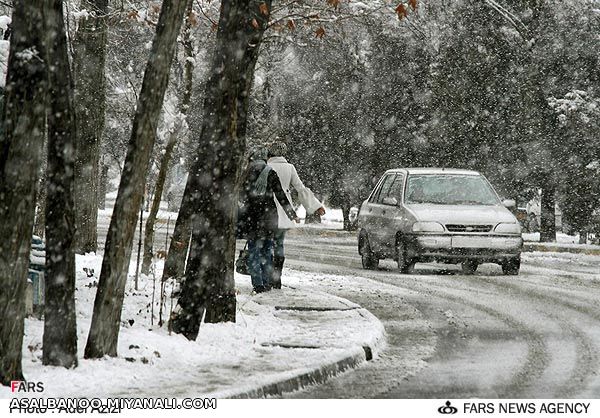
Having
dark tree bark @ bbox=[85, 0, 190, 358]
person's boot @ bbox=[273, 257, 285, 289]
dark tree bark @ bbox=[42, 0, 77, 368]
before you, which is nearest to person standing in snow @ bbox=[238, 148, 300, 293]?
person's boot @ bbox=[273, 257, 285, 289]

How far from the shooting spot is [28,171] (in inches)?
271

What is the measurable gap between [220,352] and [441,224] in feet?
29.8

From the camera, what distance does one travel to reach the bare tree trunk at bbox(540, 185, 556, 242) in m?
34.0

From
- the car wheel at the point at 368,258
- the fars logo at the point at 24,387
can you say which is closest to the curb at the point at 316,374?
the fars logo at the point at 24,387

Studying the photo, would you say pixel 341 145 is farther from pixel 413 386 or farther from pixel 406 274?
pixel 413 386

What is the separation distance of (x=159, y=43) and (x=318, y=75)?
29486 millimetres

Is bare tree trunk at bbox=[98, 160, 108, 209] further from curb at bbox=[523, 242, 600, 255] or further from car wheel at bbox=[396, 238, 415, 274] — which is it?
car wheel at bbox=[396, 238, 415, 274]

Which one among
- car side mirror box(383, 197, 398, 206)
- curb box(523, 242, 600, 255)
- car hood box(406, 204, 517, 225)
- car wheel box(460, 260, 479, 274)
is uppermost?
car side mirror box(383, 197, 398, 206)

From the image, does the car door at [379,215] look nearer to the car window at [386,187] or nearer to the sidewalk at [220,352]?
the car window at [386,187]

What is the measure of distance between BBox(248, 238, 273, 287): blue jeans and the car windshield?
5.22m

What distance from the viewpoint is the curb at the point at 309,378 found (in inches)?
288

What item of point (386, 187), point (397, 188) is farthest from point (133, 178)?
point (386, 187)

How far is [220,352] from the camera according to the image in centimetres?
900

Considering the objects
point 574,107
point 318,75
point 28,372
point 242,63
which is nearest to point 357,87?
point 318,75
